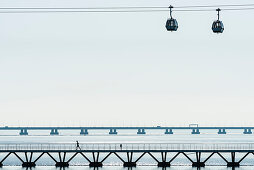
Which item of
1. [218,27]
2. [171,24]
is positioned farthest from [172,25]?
[218,27]

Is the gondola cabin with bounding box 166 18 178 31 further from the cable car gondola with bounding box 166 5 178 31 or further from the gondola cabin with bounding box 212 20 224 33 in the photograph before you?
the gondola cabin with bounding box 212 20 224 33

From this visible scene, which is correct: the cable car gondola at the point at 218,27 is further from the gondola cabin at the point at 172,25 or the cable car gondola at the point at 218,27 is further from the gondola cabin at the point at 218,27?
the gondola cabin at the point at 172,25

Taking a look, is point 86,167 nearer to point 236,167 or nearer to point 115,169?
point 115,169

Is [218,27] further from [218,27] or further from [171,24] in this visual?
[171,24]

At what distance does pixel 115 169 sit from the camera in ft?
324

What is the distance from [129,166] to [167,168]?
5293mm

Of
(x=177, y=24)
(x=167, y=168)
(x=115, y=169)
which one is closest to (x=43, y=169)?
(x=115, y=169)

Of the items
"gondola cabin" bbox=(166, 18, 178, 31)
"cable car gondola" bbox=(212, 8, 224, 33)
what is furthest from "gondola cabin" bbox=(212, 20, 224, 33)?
"gondola cabin" bbox=(166, 18, 178, 31)

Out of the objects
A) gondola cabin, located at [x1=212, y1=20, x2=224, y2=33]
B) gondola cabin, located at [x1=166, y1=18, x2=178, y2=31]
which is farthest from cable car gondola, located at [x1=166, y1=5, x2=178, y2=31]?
gondola cabin, located at [x1=212, y1=20, x2=224, y2=33]

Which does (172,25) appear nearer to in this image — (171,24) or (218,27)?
(171,24)

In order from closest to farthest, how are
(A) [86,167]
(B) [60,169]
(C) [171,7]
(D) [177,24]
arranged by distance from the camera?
(C) [171,7] → (D) [177,24] → (B) [60,169] → (A) [86,167]

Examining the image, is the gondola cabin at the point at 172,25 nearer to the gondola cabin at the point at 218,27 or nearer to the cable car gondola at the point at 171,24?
the cable car gondola at the point at 171,24

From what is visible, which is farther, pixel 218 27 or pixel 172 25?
pixel 218 27

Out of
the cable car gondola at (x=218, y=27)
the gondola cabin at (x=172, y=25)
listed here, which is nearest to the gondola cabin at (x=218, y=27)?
the cable car gondola at (x=218, y=27)
